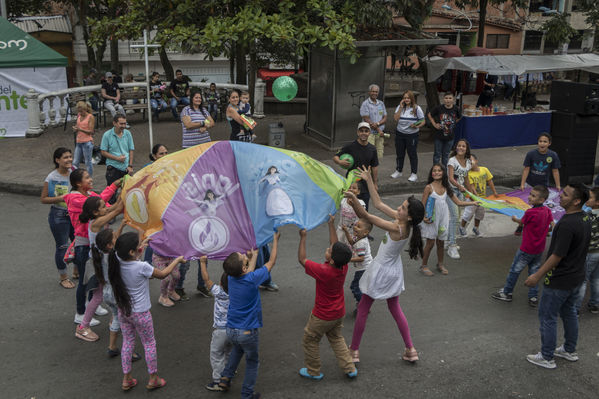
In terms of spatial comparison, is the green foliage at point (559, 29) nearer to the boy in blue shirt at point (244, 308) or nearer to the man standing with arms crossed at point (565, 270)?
the man standing with arms crossed at point (565, 270)

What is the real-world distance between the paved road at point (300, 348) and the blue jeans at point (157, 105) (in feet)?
32.3

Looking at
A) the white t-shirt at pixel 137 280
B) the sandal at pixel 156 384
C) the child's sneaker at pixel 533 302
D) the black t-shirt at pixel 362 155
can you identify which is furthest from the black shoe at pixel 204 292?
the child's sneaker at pixel 533 302

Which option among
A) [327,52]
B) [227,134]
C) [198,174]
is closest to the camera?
[198,174]

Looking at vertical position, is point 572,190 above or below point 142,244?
above

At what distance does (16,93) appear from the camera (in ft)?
52.2

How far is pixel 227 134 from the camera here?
1631 cm

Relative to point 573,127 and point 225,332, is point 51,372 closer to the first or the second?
point 225,332

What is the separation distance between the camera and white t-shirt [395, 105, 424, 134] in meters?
12.1

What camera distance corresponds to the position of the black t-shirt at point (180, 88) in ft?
57.7

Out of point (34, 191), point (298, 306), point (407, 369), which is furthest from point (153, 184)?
point (34, 191)

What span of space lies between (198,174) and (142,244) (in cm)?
95

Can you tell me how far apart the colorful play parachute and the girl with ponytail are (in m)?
0.50

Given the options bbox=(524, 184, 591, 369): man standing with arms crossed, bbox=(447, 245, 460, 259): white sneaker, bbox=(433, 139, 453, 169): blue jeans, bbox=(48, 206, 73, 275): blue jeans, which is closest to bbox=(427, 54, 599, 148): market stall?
bbox=(433, 139, 453, 169): blue jeans

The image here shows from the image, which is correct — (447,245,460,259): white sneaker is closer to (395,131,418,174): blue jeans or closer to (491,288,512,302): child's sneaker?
(491,288,512,302): child's sneaker
